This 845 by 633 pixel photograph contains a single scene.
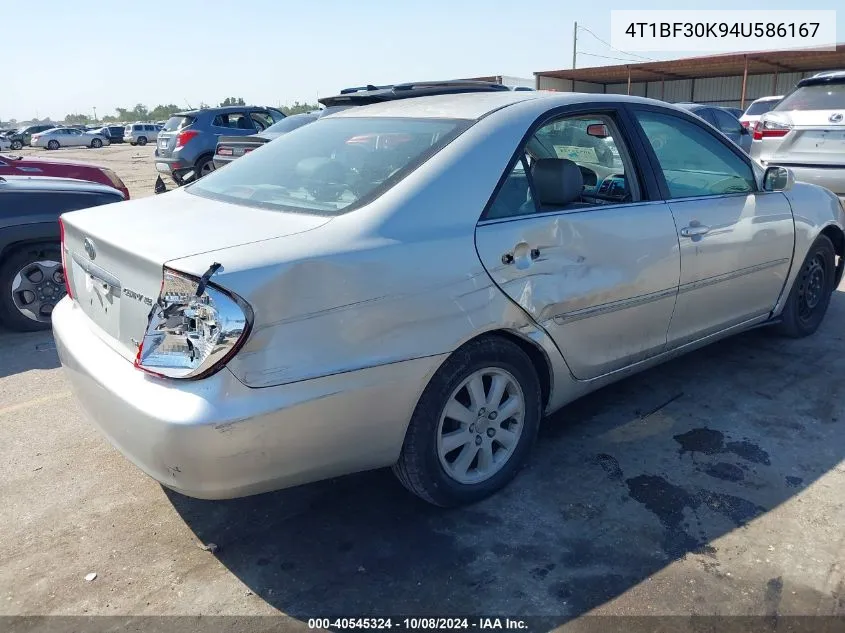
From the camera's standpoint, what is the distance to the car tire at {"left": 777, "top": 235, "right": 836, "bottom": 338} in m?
4.52

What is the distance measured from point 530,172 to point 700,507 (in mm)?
1530

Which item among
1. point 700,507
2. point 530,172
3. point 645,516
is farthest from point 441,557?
point 530,172

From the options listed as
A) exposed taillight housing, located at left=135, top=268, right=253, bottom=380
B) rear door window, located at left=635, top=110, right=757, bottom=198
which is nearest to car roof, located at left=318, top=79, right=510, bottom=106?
rear door window, located at left=635, top=110, right=757, bottom=198

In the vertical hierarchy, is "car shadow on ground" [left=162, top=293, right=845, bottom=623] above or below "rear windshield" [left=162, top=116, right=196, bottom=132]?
below

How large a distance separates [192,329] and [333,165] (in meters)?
1.11

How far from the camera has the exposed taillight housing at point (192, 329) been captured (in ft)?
6.98

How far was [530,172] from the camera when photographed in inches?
117

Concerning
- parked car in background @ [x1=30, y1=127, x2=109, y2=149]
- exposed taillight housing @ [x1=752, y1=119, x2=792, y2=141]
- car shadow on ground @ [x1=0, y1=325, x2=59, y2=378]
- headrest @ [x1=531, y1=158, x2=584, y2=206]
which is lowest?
parked car in background @ [x1=30, y1=127, x2=109, y2=149]

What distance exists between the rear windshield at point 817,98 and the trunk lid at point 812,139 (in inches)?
4.5

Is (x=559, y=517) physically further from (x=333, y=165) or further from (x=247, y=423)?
(x=333, y=165)

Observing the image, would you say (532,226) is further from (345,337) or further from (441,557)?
(441,557)

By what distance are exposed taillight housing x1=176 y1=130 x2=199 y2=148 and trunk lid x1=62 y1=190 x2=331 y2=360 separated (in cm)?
1196

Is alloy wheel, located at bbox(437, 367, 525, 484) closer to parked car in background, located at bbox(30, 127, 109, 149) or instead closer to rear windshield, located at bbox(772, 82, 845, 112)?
rear windshield, located at bbox(772, 82, 845, 112)

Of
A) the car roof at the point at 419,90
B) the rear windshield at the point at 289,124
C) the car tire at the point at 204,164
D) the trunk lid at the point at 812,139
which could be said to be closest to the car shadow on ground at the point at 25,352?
the car roof at the point at 419,90
